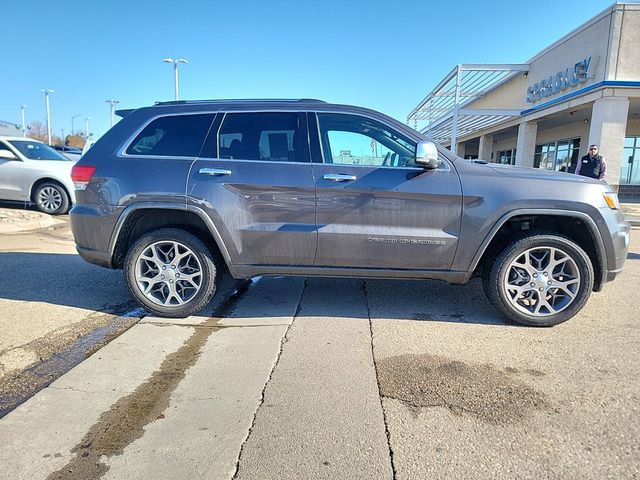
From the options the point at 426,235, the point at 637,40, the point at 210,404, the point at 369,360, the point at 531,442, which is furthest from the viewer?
the point at 637,40

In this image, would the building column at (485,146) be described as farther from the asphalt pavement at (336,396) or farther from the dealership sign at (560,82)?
the asphalt pavement at (336,396)

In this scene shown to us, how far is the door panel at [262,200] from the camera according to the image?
3775 millimetres

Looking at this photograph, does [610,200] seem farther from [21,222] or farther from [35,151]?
[35,151]

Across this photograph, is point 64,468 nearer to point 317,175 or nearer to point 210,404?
point 210,404

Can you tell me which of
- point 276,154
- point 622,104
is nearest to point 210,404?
point 276,154

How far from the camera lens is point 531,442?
227cm

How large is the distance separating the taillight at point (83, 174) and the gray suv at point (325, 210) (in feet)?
0.03

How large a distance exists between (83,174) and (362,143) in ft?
8.73

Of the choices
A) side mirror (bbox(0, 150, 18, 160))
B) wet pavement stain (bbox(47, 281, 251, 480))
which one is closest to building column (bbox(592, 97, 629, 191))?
wet pavement stain (bbox(47, 281, 251, 480))

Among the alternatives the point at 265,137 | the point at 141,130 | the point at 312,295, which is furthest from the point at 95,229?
the point at 312,295

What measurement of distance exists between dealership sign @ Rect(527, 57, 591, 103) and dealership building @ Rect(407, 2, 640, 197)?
0.11ft

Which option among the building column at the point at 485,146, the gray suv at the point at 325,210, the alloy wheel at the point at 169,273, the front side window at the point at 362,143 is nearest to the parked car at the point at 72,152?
the gray suv at the point at 325,210

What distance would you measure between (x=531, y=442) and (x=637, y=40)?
16.8 m

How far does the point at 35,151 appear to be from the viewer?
1005 centimetres
